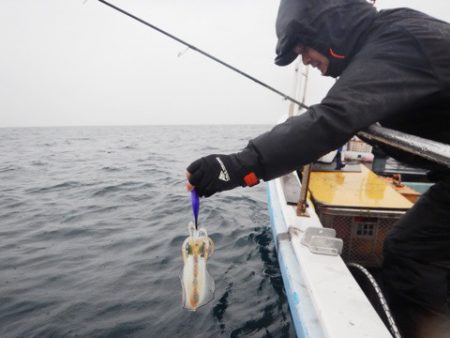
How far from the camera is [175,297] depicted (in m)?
3.52

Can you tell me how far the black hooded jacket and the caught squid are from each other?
103 cm

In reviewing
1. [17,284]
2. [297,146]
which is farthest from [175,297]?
[297,146]

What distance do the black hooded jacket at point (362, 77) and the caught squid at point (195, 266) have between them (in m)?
1.03

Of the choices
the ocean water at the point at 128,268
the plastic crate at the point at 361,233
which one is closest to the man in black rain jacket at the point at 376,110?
the plastic crate at the point at 361,233

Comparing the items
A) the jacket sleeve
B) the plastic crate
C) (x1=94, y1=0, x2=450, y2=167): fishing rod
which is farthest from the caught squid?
the plastic crate

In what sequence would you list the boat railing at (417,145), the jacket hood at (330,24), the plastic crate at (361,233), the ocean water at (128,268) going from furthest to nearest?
the plastic crate at (361,233) < the ocean water at (128,268) < the jacket hood at (330,24) < the boat railing at (417,145)

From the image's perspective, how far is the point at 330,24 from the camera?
1.49 metres

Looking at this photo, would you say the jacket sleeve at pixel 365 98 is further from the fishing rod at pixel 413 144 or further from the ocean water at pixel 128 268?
the ocean water at pixel 128 268

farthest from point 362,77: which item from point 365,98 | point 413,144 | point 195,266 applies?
point 195,266

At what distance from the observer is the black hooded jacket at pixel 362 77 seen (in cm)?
124

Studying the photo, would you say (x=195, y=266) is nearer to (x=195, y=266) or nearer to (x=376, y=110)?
(x=195, y=266)

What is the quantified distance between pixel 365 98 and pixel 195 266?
1.68m

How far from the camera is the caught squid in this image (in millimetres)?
2305

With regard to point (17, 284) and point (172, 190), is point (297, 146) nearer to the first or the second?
point (17, 284)
